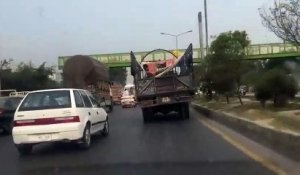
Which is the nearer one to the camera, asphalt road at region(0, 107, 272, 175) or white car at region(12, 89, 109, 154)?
asphalt road at region(0, 107, 272, 175)

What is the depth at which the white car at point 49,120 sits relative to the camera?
540 inches

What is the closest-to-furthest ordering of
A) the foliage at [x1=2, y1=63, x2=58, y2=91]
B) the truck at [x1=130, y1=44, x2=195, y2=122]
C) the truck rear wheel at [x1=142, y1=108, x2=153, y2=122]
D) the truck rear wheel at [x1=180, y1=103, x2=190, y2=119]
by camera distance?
the truck at [x1=130, y1=44, x2=195, y2=122] < the truck rear wheel at [x1=142, y1=108, x2=153, y2=122] < the truck rear wheel at [x1=180, y1=103, x2=190, y2=119] < the foliage at [x1=2, y1=63, x2=58, y2=91]

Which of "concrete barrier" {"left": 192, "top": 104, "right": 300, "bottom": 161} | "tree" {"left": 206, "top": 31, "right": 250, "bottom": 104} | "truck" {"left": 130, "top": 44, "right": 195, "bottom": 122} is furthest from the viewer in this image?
"tree" {"left": 206, "top": 31, "right": 250, "bottom": 104}

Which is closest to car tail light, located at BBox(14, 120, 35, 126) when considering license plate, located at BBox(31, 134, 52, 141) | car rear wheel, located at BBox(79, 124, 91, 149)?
license plate, located at BBox(31, 134, 52, 141)

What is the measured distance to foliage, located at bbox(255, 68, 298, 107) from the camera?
2500 cm

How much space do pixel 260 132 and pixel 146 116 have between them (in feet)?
36.4

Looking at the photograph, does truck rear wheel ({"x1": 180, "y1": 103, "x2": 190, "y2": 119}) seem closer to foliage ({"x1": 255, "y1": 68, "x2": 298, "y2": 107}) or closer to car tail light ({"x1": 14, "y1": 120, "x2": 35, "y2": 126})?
foliage ({"x1": 255, "y1": 68, "x2": 298, "y2": 107})

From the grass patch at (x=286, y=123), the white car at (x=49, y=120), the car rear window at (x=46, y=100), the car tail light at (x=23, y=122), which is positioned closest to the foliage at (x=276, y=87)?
the grass patch at (x=286, y=123)

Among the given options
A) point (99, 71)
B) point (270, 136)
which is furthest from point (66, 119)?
point (99, 71)

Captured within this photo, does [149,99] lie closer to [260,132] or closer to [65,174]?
[260,132]

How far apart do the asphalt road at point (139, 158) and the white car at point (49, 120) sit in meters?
0.40

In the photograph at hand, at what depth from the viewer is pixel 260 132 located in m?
14.8

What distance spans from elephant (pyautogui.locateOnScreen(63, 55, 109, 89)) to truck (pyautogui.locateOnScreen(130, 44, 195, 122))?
31.7ft

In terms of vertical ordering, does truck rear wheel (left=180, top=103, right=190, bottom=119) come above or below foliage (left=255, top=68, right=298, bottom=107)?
below
